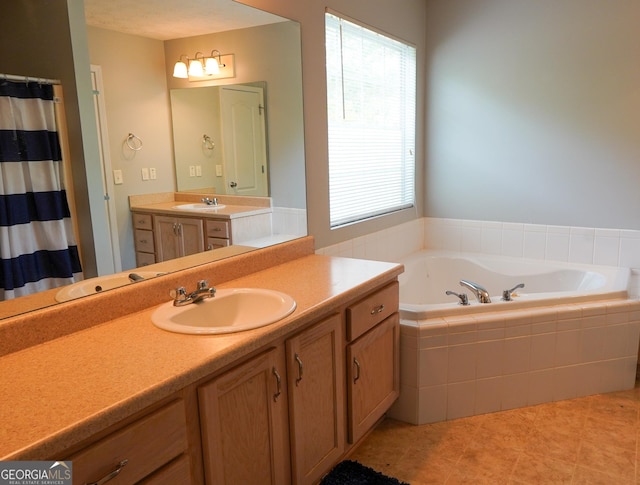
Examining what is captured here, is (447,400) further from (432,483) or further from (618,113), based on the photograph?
(618,113)

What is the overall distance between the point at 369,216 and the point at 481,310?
3.56 feet

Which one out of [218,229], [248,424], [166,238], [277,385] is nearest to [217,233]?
[218,229]

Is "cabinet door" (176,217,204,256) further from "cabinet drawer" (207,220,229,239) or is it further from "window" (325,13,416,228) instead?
"window" (325,13,416,228)

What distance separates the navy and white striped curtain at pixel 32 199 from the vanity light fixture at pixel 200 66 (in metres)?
0.54

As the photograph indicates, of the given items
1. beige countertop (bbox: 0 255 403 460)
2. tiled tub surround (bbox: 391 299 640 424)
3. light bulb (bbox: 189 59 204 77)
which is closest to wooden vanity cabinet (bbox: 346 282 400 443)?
tiled tub surround (bbox: 391 299 640 424)

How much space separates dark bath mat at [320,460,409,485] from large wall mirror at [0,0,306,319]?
104cm

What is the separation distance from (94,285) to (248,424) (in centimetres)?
69

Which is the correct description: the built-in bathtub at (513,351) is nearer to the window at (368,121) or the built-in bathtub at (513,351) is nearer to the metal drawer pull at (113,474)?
the window at (368,121)

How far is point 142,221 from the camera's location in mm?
1796

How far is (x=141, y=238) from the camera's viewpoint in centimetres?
178

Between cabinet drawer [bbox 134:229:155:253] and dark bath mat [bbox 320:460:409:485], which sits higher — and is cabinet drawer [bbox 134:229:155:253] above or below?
above

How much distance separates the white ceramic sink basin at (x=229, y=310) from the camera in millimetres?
1656

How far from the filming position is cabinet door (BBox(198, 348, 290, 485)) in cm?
135

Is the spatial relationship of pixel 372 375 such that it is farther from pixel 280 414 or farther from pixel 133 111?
pixel 133 111
